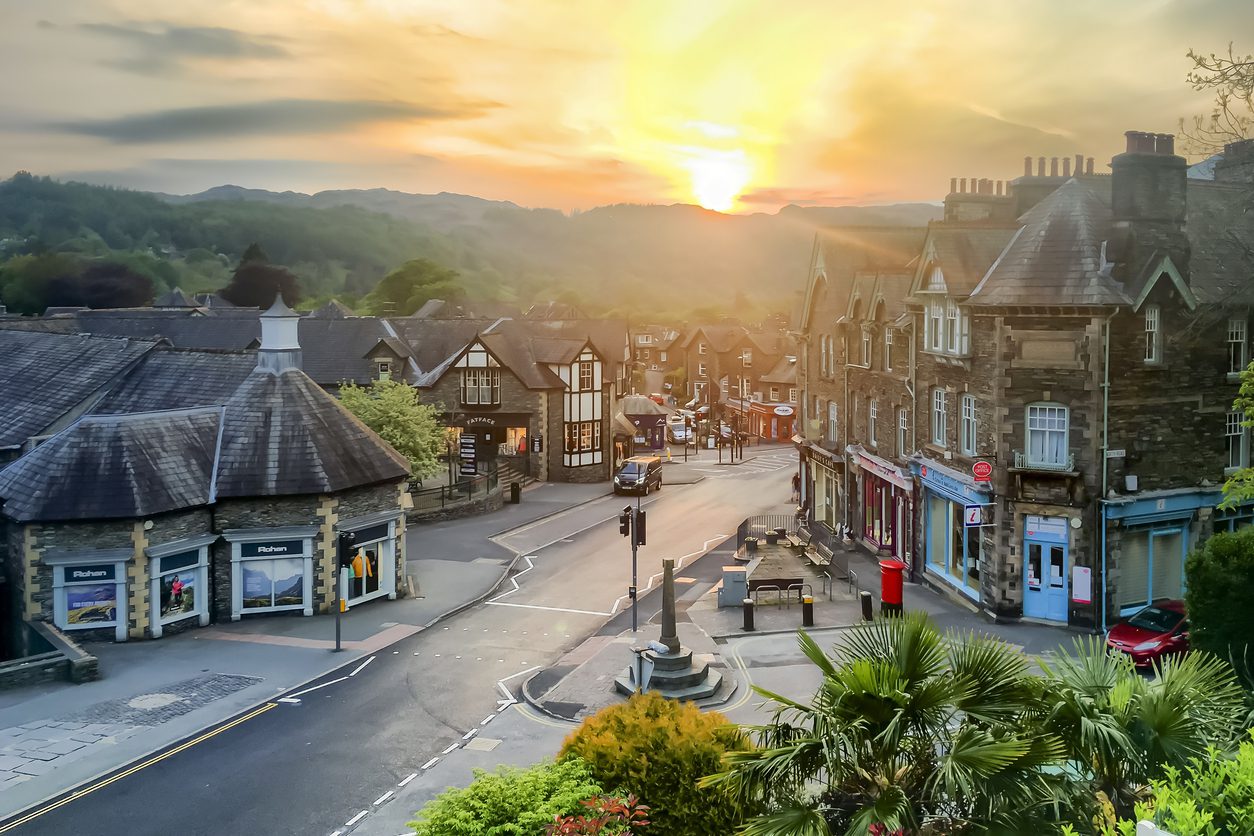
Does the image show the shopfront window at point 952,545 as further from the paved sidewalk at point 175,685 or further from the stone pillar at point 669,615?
the paved sidewalk at point 175,685

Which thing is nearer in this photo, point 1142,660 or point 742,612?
point 1142,660

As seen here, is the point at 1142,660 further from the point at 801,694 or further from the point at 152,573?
the point at 152,573

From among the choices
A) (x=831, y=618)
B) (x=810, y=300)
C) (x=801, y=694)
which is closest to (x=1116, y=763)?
(x=801, y=694)

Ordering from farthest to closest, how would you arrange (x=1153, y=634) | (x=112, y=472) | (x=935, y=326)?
(x=935, y=326) < (x=112, y=472) < (x=1153, y=634)

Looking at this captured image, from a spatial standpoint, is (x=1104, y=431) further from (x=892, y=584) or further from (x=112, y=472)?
(x=112, y=472)

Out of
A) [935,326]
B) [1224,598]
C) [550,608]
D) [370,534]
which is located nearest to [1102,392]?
[935,326]

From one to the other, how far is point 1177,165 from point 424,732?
22277 mm

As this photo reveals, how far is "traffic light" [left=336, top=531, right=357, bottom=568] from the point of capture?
25.6 m

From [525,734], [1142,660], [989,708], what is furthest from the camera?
[1142,660]

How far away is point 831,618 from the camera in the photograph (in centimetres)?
2608

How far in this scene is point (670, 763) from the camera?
1030 centimetres

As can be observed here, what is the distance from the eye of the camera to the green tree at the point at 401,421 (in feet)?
133

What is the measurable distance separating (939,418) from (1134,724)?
67.2 ft

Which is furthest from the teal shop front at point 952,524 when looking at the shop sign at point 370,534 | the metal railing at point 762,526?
the shop sign at point 370,534
